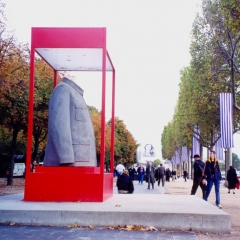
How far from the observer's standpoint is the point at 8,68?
24734mm

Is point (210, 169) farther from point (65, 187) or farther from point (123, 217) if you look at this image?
point (123, 217)

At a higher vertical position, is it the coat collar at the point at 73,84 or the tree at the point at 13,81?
the tree at the point at 13,81

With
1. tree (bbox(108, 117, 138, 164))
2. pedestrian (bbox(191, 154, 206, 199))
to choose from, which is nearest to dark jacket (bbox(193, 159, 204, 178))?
pedestrian (bbox(191, 154, 206, 199))

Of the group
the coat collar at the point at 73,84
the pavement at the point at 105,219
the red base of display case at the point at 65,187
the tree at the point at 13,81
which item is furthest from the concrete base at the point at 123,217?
the tree at the point at 13,81

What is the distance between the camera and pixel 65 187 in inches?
431

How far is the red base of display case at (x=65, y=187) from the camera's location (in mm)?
10859

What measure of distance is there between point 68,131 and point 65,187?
57.2 inches

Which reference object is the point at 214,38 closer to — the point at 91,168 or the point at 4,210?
the point at 91,168

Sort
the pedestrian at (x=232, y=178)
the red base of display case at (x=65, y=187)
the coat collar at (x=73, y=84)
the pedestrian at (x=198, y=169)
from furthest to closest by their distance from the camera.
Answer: the pedestrian at (x=232, y=178), the pedestrian at (x=198, y=169), the coat collar at (x=73, y=84), the red base of display case at (x=65, y=187)

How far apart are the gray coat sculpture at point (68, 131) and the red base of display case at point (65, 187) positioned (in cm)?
62

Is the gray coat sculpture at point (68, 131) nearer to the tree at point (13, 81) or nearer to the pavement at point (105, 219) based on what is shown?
the pavement at point (105, 219)

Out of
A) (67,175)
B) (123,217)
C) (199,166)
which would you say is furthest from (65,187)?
(199,166)

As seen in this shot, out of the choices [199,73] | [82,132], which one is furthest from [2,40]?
[199,73]

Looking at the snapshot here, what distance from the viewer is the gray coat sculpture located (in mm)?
11508
